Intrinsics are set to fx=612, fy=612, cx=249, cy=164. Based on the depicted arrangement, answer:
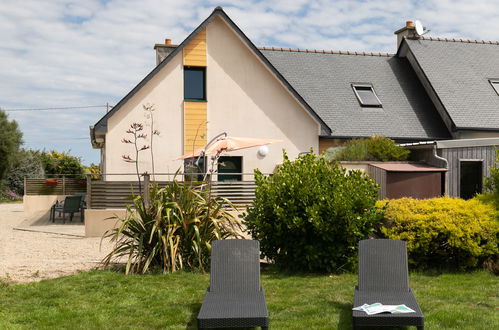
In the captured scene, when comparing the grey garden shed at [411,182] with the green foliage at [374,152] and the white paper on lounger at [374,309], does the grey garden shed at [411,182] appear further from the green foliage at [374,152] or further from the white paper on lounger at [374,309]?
the white paper on lounger at [374,309]

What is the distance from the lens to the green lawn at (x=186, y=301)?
7.28m

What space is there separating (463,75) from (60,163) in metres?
24.7

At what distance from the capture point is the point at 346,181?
419 inches

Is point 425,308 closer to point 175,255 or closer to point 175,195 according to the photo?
point 175,255

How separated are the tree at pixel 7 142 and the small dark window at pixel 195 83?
19388 millimetres

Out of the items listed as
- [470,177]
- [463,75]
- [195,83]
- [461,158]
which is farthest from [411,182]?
[463,75]

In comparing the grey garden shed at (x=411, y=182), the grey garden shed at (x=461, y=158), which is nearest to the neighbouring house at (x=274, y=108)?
the grey garden shed at (x=461, y=158)

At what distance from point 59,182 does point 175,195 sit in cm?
1803

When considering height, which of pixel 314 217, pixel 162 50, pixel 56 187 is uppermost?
pixel 162 50

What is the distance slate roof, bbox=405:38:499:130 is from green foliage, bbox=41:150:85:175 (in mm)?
20877

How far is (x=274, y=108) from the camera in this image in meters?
21.8

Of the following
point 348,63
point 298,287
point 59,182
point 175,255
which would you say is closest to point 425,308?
point 298,287

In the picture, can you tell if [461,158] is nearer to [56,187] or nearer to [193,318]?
[193,318]

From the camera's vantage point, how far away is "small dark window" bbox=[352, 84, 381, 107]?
78.6ft
